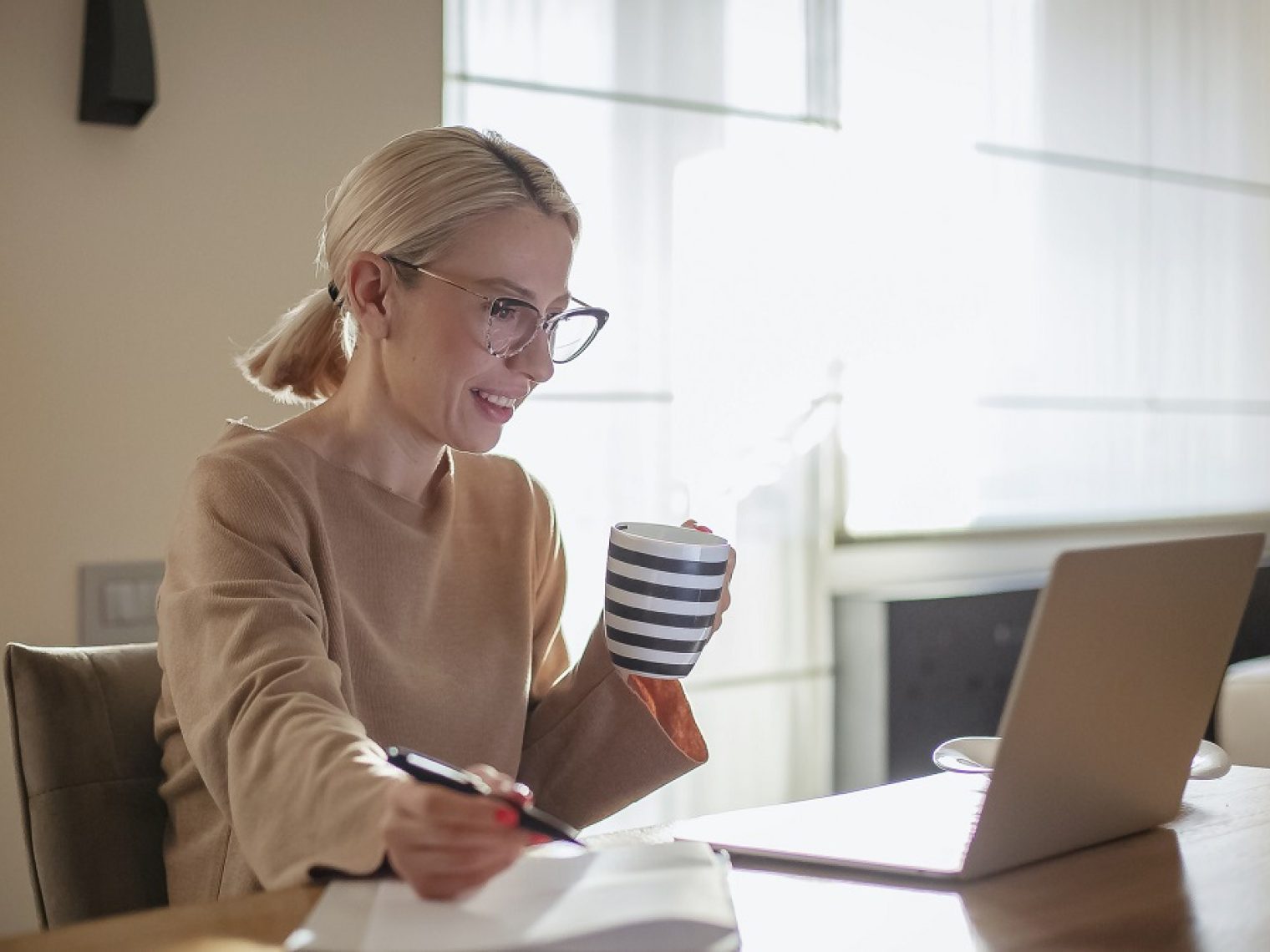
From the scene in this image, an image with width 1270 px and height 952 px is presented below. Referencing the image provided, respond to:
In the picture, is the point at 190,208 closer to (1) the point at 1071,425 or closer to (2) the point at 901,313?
(2) the point at 901,313

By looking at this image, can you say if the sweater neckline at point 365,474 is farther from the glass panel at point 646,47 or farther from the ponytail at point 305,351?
the glass panel at point 646,47

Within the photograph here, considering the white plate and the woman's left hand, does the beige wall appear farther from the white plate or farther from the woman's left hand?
the white plate

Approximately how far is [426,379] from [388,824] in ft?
2.38

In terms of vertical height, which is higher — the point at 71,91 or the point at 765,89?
the point at 765,89

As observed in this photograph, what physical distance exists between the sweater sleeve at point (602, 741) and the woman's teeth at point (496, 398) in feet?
0.80

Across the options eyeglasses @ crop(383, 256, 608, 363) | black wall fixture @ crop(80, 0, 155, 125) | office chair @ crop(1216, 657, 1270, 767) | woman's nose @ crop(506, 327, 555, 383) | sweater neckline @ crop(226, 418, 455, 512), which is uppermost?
black wall fixture @ crop(80, 0, 155, 125)

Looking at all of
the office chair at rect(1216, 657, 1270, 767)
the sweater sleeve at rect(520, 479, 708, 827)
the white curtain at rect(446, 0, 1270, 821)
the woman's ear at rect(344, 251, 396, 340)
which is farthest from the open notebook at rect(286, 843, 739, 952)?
the office chair at rect(1216, 657, 1270, 767)

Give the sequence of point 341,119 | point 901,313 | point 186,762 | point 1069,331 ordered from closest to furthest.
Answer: point 186,762
point 341,119
point 901,313
point 1069,331

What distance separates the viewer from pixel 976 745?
4.58 feet

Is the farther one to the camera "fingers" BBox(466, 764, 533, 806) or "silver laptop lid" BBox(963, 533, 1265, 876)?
"silver laptop lid" BBox(963, 533, 1265, 876)

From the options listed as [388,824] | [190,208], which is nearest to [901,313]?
[190,208]

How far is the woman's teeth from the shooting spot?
1.47 m

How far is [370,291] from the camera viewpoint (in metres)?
1.48

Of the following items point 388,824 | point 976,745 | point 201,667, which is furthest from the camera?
point 976,745
